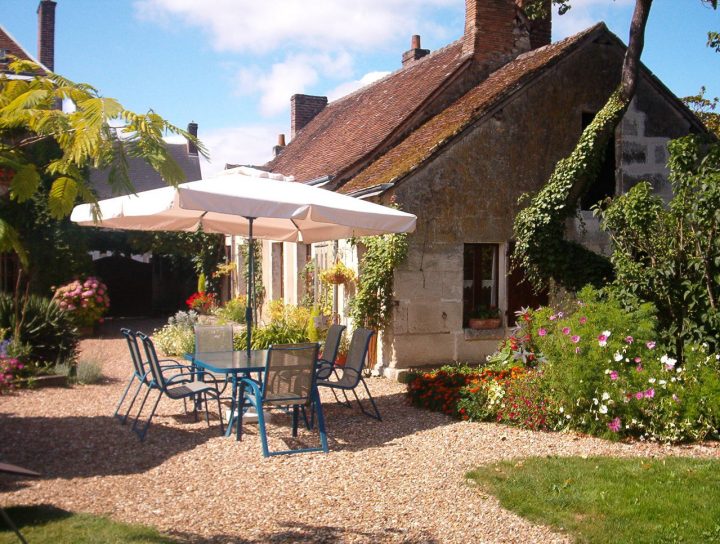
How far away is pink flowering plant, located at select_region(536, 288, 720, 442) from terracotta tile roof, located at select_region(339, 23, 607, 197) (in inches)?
170

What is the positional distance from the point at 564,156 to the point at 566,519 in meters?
8.53

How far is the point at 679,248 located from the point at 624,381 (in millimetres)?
2101

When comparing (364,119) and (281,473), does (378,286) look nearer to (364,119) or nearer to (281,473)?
(281,473)

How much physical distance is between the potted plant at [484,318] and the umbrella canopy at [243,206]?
11.6ft

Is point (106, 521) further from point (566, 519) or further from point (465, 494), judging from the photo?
point (566, 519)

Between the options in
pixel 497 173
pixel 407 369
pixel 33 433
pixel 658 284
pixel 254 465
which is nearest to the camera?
pixel 254 465

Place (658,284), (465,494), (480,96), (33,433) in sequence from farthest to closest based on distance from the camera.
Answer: (480,96), (658,284), (33,433), (465,494)

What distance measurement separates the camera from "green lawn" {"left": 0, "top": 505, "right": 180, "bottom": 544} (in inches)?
158

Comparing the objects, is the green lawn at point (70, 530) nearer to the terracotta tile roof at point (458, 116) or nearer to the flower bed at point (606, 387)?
the flower bed at point (606, 387)

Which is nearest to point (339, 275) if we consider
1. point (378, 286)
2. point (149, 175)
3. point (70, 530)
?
point (378, 286)

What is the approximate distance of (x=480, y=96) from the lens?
12.4 meters

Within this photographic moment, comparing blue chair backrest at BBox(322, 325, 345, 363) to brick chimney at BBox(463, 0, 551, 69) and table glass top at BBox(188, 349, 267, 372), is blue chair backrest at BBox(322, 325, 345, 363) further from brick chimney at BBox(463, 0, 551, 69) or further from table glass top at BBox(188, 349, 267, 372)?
brick chimney at BBox(463, 0, 551, 69)

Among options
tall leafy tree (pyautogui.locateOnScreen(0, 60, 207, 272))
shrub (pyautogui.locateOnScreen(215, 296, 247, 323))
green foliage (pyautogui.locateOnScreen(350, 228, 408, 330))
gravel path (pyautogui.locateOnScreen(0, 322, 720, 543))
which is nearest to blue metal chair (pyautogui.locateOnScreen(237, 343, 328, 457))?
gravel path (pyautogui.locateOnScreen(0, 322, 720, 543))

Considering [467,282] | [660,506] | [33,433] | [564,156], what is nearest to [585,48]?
[564,156]
